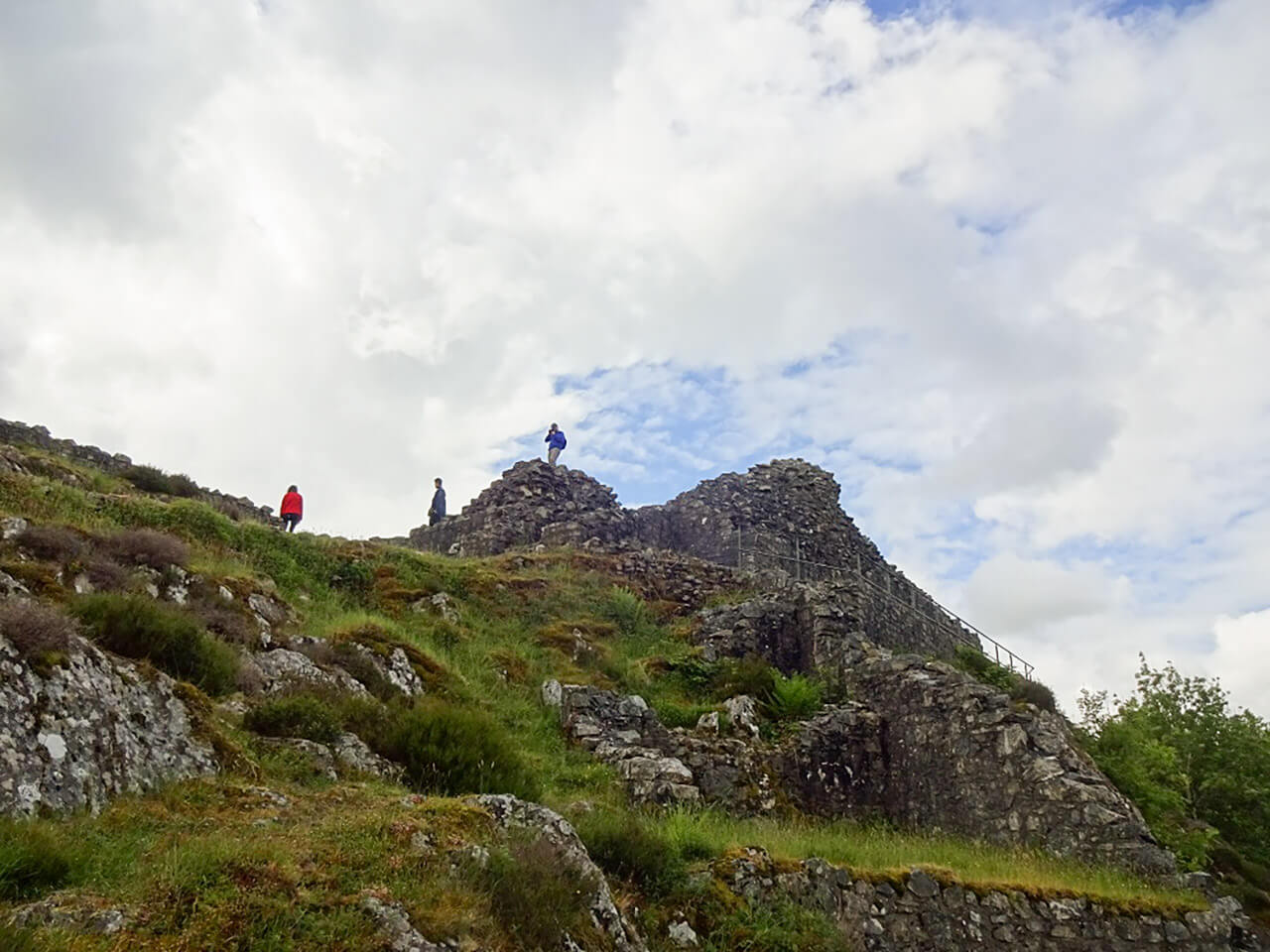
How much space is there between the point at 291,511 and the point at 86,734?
18.2 meters

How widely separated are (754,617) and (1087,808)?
27.1 ft

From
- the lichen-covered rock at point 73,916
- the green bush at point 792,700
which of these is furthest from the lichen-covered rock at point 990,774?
the lichen-covered rock at point 73,916

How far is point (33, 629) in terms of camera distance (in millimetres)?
7438

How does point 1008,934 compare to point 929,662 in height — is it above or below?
below

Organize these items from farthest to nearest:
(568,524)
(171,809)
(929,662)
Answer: (568,524) < (929,662) < (171,809)

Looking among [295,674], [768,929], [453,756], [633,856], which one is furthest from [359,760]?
[768,929]

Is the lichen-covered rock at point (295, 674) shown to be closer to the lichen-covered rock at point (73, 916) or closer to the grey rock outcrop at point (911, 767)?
the grey rock outcrop at point (911, 767)

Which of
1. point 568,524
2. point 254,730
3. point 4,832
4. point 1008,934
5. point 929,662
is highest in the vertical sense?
point 568,524

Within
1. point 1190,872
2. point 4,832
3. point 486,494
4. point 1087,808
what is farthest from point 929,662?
point 486,494

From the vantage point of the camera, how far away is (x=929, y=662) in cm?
1741

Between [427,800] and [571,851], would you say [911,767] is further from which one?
[427,800]

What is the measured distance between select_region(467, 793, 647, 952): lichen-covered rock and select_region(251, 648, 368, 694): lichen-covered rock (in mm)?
4188

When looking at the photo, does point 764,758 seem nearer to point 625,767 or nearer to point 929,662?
point 625,767

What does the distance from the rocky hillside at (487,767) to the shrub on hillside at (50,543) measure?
0.16 ft
